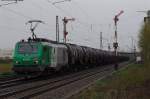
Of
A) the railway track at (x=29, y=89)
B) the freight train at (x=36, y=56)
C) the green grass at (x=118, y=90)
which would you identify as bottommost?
the railway track at (x=29, y=89)

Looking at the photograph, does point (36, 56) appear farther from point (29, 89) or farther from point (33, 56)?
point (29, 89)

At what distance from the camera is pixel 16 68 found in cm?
2816

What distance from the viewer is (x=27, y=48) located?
29.3 m

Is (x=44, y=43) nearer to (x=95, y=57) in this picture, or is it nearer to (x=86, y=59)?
(x=86, y=59)

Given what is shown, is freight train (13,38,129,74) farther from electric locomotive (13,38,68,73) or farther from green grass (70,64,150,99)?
green grass (70,64,150,99)

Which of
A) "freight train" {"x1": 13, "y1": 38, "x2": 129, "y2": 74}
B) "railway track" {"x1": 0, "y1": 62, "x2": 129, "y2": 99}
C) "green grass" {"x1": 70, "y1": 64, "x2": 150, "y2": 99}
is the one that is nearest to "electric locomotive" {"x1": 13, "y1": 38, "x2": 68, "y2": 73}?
"freight train" {"x1": 13, "y1": 38, "x2": 129, "y2": 74}

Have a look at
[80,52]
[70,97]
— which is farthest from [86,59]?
[70,97]

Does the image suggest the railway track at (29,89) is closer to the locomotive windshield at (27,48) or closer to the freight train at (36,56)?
the freight train at (36,56)

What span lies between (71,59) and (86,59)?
32.9 ft

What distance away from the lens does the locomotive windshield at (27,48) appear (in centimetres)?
2908

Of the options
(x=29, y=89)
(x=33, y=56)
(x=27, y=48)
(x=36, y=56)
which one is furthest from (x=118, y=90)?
(x=27, y=48)

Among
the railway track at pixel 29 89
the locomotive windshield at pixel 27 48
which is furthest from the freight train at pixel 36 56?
the railway track at pixel 29 89

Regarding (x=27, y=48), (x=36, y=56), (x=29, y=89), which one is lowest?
(x=29, y=89)

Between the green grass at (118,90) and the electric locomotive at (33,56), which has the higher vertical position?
the electric locomotive at (33,56)
